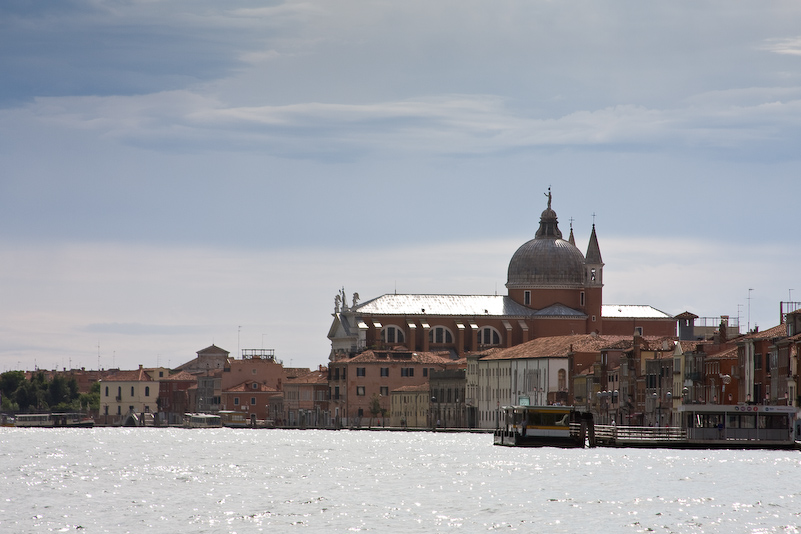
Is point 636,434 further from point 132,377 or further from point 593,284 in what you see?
point 132,377

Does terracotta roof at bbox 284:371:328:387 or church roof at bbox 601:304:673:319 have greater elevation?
church roof at bbox 601:304:673:319

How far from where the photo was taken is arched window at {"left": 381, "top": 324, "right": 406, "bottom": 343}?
142 meters

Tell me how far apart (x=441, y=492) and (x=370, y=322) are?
319 feet

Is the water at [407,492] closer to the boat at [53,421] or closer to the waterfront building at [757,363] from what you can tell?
the waterfront building at [757,363]

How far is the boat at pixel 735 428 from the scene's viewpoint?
7131 centimetres

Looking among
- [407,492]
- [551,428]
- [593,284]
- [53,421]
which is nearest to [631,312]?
[593,284]

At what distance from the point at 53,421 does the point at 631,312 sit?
53344 millimetres

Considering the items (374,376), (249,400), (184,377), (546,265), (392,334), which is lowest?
(249,400)

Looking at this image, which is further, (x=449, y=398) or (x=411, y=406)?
(x=411, y=406)

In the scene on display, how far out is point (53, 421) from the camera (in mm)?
147625

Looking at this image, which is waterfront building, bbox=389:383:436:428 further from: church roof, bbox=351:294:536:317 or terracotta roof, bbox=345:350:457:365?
church roof, bbox=351:294:536:317

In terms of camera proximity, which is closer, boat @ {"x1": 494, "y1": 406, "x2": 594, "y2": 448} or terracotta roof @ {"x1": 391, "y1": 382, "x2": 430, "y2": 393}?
boat @ {"x1": 494, "y1": 406, "x2": 594, "y2": 448}

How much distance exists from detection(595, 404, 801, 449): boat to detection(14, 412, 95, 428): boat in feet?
270

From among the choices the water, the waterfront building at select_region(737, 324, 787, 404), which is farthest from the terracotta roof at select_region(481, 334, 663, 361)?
the water
